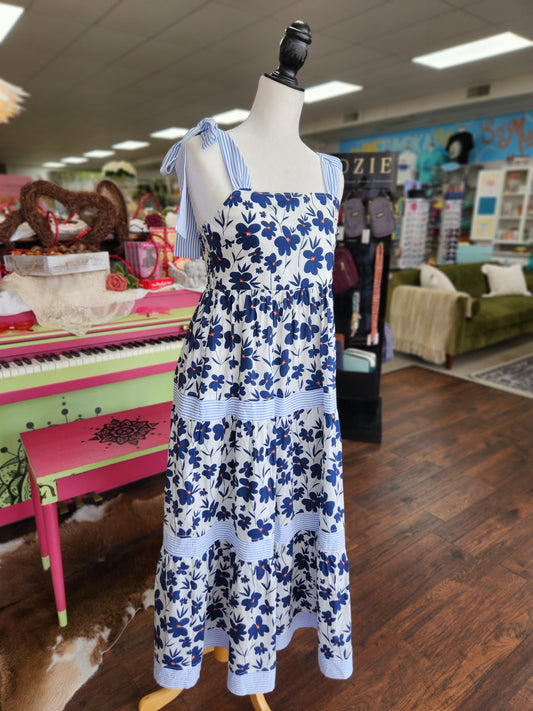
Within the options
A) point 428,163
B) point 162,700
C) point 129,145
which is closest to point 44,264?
point 162,700

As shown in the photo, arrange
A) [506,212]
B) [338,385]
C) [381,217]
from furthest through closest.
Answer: [506,212] < [338,385] < [381,217]

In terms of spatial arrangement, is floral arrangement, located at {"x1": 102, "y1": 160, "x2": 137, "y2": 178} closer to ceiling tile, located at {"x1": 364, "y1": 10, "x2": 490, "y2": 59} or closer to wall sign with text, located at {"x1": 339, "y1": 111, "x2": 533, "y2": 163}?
ceiling tile, located at {"x1": 364, "y1": 10, "x2": 490, "y2": 59}

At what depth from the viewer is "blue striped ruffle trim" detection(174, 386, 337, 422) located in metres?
1.06

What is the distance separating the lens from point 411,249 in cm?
814

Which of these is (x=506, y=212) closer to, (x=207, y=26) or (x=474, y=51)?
→ (x=474, y=51)

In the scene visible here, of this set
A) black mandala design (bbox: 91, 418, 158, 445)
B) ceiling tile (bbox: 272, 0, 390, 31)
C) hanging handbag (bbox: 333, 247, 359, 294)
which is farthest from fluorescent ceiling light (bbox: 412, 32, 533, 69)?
black mandala design (bbox: 91, 418, 158, 445)

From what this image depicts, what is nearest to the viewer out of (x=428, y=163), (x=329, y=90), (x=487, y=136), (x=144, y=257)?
(x=144, y=257)

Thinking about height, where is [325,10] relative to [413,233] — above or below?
above

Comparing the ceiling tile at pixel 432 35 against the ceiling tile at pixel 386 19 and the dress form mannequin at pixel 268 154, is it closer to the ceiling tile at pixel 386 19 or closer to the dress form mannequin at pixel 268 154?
the ceiling tile at pixel 386 19

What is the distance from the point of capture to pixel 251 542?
1127 millimetres

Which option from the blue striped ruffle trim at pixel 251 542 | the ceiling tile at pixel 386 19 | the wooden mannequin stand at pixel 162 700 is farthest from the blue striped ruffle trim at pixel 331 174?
the ceiling tile at pixel 386 19

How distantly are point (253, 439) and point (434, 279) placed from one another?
13.7 ft

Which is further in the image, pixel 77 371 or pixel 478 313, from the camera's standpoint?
pixel 478 313

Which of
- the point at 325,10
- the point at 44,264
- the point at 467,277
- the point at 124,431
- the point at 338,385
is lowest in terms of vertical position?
the point at 338,385
